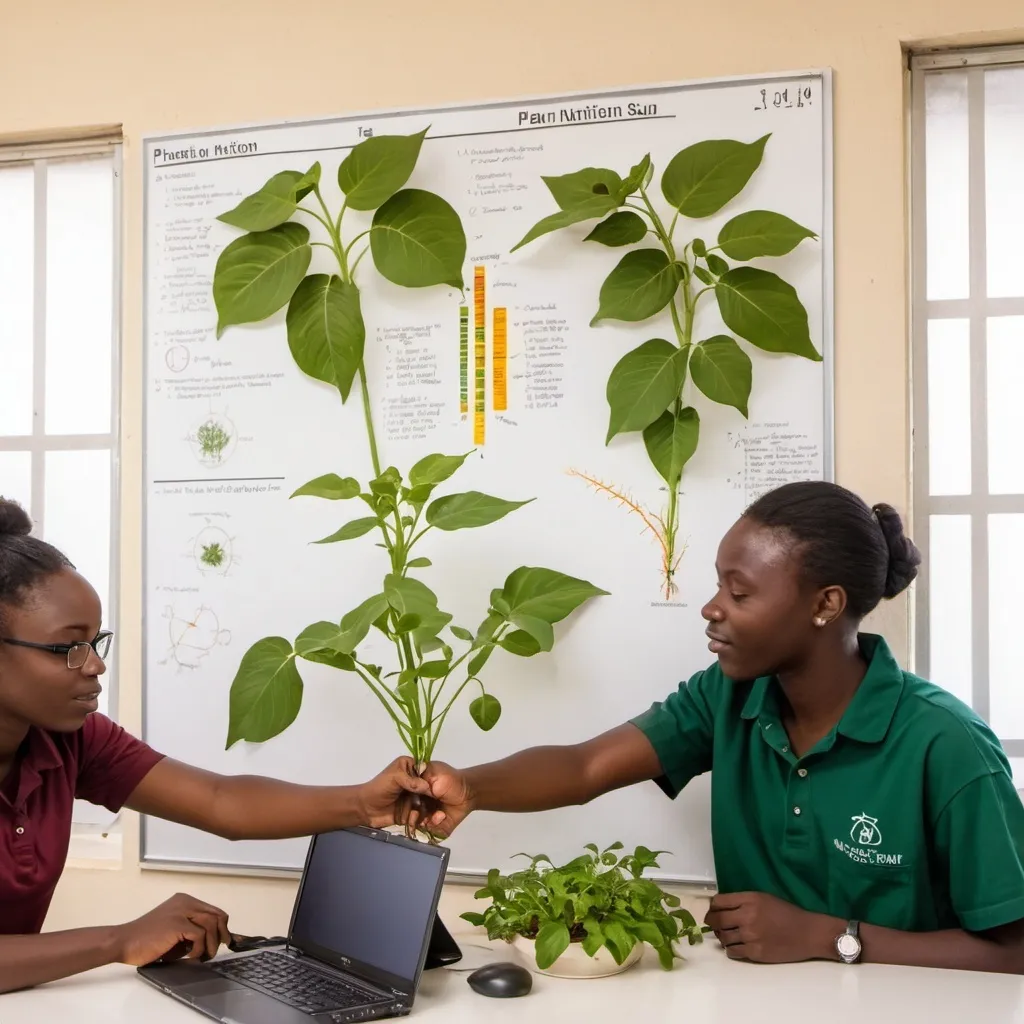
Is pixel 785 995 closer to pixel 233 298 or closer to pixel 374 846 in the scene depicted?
pixel 374 846

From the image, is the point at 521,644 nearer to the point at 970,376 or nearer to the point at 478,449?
the point at 478,449

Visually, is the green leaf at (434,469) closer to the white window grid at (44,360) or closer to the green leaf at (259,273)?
the green leaf at (259,273)

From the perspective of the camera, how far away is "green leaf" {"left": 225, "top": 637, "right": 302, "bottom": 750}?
2314 mm

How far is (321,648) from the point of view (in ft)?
7.00

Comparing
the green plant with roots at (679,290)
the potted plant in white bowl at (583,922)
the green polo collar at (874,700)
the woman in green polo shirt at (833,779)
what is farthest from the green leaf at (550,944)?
the green plant with roots at (679,290)

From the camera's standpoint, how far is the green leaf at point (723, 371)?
2.20 m

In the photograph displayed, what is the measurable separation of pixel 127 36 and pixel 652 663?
Answer: 1.90 metres

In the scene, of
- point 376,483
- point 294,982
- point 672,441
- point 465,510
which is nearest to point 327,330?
point 376,483

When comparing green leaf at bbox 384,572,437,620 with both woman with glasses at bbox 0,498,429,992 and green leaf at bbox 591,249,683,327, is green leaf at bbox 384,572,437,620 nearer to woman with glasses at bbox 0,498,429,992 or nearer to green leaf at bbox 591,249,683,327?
woman with glasses at bbox 0,498,429,992

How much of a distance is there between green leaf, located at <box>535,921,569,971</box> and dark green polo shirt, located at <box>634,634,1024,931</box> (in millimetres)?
461

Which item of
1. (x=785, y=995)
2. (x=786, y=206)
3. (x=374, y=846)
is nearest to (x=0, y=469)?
(x=374, y=846)

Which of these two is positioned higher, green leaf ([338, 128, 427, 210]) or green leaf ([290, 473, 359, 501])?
green leaf ([338, 128, 427, 210])

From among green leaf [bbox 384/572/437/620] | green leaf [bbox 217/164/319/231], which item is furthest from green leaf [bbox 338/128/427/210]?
green leaf [bbox 384/572/437/620]

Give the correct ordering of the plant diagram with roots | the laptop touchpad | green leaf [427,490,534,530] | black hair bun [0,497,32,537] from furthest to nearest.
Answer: the plant diagram with roots < green leaf [427,490,534,530] < black hair bun [0,497,32,537] < the laptop touchpad
